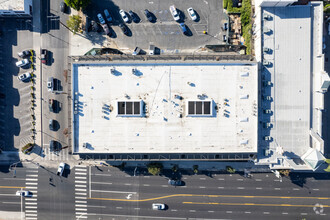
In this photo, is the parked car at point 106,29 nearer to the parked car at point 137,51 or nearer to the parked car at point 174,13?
the parked car at point 137,51

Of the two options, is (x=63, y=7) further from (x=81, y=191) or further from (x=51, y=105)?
(x=81, y=191)

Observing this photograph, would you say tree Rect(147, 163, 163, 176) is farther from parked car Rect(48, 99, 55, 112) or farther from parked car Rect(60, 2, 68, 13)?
parked car Rect(60, 2, 68, 13)

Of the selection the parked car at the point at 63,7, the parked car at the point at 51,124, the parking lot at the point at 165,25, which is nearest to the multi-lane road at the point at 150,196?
the parked car at the point at 51,124

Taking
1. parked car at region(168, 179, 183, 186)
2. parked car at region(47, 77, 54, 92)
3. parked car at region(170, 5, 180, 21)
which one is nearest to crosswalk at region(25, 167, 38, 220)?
parked car at region(47, 77, 54, 92)

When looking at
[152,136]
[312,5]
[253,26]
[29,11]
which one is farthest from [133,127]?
[312,5]

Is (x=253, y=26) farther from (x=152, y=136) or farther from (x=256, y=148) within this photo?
(x=152, y=136)

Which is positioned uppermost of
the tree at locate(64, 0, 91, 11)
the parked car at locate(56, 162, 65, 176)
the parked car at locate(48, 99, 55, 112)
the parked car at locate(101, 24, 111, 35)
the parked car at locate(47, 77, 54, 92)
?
the tree at locate(64, 0, 91, 11)
